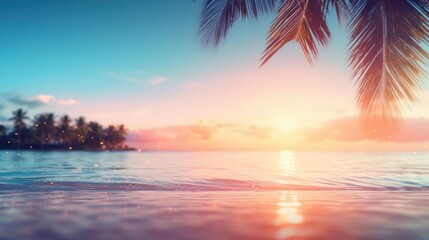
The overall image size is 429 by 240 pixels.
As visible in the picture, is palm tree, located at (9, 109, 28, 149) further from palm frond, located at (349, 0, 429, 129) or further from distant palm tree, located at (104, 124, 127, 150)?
palm frond, located at (349, 0, 429, 129)

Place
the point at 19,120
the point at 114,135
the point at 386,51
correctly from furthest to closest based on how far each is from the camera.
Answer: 1. the point at 114,135
2. the point at 19,120
3. the point at 386,51

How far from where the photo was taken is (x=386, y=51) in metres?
4.80

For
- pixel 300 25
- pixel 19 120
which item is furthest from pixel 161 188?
pixel 19 120

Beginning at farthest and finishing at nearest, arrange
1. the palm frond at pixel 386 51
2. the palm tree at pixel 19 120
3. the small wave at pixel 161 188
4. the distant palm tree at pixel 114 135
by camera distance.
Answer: the distant palm tree at pixel 114 135, the palm tree at pixel 19 120, the small wave at pixel 161 188, the palm frond at pixel 386 51

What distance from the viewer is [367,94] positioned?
16.2 ft

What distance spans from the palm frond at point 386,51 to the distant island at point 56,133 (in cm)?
7594

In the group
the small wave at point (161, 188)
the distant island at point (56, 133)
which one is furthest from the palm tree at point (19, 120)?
the small wave at point (161, 188)

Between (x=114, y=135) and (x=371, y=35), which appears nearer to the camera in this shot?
(x=371, y=35)

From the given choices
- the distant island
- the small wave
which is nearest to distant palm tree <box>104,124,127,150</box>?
the distant island

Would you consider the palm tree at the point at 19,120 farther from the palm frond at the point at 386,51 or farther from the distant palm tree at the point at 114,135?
the palm frond at the point at 386,51

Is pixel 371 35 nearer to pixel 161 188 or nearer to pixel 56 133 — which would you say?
pixel 161 188

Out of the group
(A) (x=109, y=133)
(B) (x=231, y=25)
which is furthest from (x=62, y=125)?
(B) (x=231, y=25)

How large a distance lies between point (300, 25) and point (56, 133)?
82652mm

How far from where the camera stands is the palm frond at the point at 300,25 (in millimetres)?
5305
